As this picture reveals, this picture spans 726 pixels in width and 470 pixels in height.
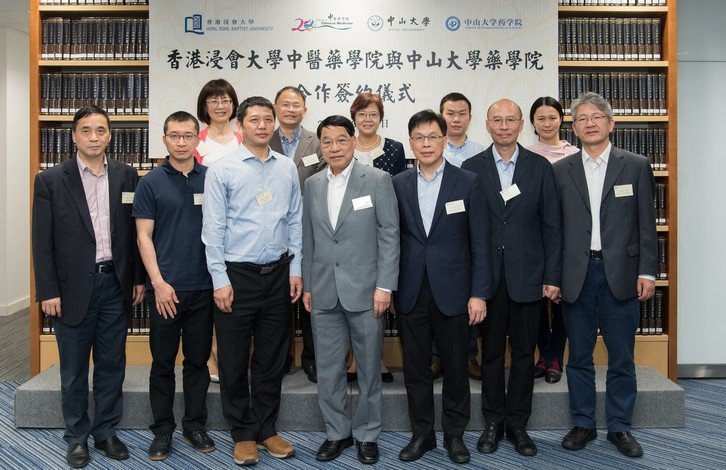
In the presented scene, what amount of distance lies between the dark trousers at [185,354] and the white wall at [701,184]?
3367 millimetres

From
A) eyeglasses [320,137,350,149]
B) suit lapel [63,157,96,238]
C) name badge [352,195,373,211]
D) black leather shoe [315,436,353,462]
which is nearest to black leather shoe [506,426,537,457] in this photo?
black leather shoe [315,436,353,462]

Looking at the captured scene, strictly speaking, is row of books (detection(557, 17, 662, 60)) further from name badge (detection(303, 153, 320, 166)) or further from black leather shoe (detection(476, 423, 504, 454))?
black leather shoe (detection(476, 423, 504, 454))

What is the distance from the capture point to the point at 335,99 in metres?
4.16

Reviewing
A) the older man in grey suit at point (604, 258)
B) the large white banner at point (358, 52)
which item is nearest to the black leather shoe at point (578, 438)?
the older man in grey suit at point (604, 258)

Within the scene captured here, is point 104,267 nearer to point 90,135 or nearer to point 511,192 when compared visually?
point 90,135

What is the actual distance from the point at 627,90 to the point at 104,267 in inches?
136

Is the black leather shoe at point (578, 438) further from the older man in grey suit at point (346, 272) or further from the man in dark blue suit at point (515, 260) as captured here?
the older man in grey suit at point (346, 272)

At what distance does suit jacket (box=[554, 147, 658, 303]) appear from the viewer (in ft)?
9.93

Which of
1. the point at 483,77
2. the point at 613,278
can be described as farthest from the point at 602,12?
the point at 613,278

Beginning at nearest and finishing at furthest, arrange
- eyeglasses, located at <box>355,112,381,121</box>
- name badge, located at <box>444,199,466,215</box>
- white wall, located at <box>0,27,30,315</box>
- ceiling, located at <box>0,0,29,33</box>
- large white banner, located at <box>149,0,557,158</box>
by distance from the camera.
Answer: name badge, located at <box>444,199,466,215</box>
eyeglasses, located at <box>355,112,381,121</box>
large white banner, located at <box>149,0,557,158</box>
ceiling, located at <box>0,0,29,33</box>
white wall, located at <box>0,27,30,315</box>

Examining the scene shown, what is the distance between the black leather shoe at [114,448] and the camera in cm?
302

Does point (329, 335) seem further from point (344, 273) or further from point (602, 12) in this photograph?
point (602, 12)

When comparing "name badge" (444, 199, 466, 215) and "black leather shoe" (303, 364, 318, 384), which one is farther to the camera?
"black leather shoe" (303, 364, 318, 384)

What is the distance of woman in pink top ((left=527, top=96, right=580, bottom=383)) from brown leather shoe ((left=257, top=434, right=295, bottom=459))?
148 centimetres
